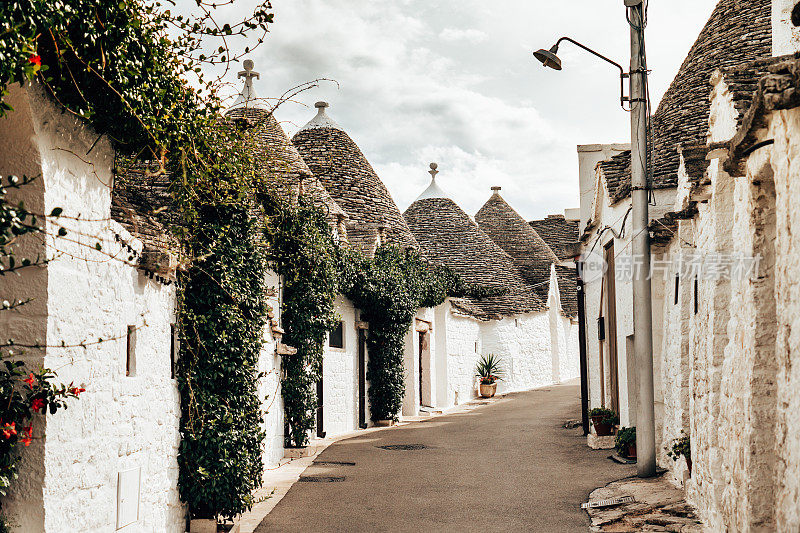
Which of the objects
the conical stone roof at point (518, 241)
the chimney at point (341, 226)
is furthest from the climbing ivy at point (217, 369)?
the conical stone roof at point (518, 241)

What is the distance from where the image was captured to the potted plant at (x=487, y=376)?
93.2 feet

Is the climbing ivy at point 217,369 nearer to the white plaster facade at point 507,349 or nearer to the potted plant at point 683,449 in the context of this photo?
the potted plant at point 683,449

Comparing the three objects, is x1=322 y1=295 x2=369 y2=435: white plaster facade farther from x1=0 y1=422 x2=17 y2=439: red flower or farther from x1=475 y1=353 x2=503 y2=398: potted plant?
x1=0 y1=422 x2=17 y2=439: red flower

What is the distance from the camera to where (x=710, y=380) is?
290 inches

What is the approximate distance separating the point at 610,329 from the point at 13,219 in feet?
42.7

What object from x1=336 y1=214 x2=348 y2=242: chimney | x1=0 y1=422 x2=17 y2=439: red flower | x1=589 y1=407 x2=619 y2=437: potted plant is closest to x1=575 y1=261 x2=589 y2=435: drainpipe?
x1=589 y1=407 x2=619 y2=437: potted plant

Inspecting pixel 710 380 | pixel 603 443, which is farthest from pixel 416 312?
pixel 710 380

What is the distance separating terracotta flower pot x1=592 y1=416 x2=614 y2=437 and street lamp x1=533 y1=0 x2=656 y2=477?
337 cm

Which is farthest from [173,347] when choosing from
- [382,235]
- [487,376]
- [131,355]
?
[487,376]

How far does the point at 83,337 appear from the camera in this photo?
5.69 metres

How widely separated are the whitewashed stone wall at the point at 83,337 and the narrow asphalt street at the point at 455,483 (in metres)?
2.46

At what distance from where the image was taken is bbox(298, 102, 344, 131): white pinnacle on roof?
2227 cm

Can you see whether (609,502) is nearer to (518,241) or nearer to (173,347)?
(173,347)

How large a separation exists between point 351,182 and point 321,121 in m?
2.39
